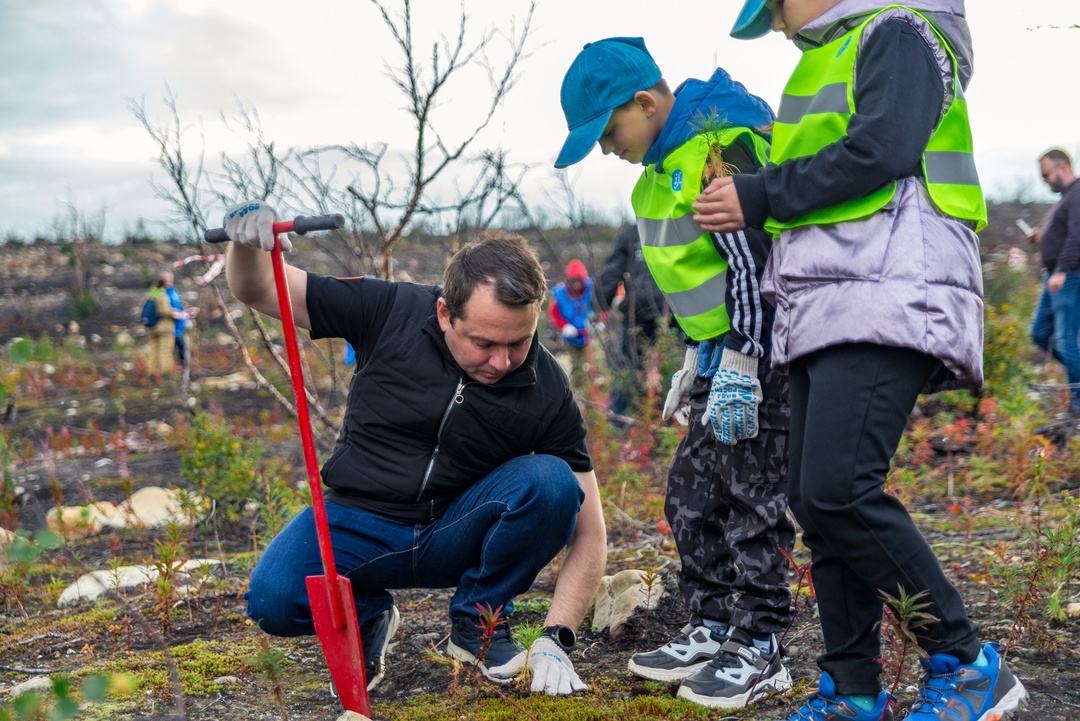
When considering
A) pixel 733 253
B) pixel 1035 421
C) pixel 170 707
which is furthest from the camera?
pixel 1035 421

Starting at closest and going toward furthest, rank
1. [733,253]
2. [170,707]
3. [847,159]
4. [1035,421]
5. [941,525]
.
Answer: [847,159] → [733,253] → [170,707] → [941,525] → [1035,421]

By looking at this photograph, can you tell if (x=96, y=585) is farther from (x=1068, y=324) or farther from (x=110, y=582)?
(x=1068, y=324)

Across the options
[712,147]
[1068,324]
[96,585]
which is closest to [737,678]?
[712,147]

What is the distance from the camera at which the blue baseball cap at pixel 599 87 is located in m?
2.57

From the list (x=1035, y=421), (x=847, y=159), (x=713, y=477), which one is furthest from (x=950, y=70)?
(x=1035, y=421)

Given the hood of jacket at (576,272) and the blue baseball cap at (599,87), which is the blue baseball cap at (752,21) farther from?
the hood of jacket at (576,272)

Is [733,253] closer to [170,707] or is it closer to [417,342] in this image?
[417,342]

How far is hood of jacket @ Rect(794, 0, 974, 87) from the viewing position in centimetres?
198

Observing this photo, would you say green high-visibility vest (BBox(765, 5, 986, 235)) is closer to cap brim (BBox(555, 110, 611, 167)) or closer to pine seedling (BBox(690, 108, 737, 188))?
pine seedling (BBox(690, 108, 737, 188))

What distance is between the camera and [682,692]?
96.9 inches

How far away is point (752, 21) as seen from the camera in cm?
220

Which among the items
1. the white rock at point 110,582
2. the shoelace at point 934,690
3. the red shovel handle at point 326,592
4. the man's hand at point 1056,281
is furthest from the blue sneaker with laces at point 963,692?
the man's hand at point 1056,281

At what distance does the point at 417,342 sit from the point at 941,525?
2683 mm

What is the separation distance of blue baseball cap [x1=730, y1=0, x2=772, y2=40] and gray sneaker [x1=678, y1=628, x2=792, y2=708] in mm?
1545
